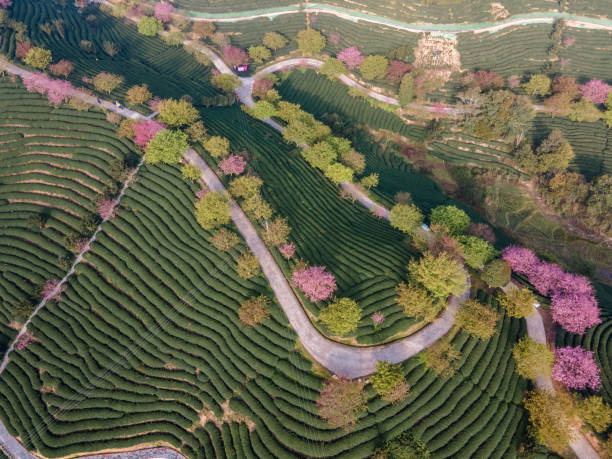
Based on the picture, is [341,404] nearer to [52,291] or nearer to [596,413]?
[596,413]

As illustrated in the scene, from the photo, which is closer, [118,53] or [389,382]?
[389,382]

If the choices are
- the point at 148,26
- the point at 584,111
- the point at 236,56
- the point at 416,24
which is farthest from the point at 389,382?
the point at 148,26

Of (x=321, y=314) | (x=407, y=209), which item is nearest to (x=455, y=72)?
(x=407, y=209)

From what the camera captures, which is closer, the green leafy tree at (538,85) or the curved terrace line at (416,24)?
the green leafy tree at (538,85)

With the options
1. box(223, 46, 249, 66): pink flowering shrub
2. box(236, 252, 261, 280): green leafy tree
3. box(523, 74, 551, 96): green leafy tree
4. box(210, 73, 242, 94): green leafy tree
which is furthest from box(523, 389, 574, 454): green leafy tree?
box(223, 46, 249, 66): pink flowering shrub

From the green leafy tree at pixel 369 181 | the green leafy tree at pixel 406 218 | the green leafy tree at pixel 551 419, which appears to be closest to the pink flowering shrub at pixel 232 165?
the green leafy tree at pixel 369 181

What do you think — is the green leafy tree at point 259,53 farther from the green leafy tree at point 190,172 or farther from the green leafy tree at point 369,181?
the green leafy tree at point 369,181

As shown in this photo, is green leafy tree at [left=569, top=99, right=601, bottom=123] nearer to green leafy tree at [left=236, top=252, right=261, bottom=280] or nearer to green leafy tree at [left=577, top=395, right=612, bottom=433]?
green leafy tree at [left=577, top=395, right=612, bottom=433]

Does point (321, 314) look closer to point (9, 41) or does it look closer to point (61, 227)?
point (61, 227)
